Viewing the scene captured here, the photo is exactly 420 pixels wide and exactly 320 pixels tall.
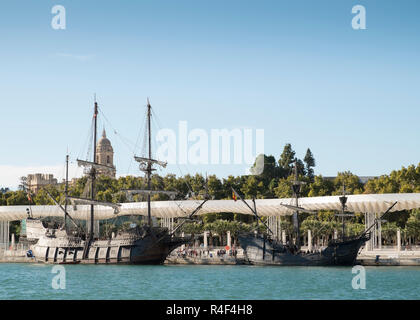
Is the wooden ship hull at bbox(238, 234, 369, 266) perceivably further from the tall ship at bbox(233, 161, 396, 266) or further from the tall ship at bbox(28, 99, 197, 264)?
the tall ship at bbox(28, 99, 197, 264)

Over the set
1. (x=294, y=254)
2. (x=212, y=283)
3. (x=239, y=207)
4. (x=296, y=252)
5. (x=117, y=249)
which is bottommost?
(x=212, y=283)

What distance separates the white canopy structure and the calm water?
15.6 meters

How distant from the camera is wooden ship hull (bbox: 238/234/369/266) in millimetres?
65125

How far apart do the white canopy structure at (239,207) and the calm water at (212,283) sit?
15645 millimetres

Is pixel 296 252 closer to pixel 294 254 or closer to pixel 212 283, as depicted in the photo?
pixel 294 254

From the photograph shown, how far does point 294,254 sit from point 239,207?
1036 inches

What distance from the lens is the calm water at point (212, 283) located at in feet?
136

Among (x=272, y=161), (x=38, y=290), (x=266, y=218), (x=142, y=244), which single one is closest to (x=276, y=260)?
(x=142, y=244)

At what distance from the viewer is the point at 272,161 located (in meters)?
137

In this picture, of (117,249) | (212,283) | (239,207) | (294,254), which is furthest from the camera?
(239,207)

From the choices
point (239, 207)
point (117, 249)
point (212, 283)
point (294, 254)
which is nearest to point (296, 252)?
point (294, 254)

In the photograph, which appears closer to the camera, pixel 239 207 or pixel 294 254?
pixel 294 254

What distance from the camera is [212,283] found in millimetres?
48281
